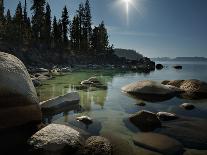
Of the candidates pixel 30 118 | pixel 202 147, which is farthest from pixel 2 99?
pixel 202 147

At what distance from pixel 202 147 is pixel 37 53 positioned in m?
60.2

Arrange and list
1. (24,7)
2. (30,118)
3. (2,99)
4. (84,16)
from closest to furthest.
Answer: (2,99), (30,118), (24,7), (84,16)

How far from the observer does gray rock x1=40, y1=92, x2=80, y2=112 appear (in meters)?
13.3

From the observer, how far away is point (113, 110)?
14.4m

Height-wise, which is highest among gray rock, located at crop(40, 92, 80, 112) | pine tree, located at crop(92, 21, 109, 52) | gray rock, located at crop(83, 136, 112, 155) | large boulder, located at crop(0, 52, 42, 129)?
pine tree, located at crop(92, 21, 109, 52)

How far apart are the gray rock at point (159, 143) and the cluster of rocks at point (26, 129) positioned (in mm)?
1426

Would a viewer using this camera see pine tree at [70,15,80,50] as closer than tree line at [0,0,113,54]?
No

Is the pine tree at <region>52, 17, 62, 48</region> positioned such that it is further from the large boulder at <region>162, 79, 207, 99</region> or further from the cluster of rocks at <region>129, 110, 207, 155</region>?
the cluster of rocks at <region>129, 110, 207, 155</region>

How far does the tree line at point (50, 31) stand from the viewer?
2487 inches

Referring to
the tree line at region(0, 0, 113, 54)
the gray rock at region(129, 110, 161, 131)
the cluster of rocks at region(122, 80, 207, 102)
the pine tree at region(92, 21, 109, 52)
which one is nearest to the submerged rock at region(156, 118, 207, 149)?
the gray rock at region(129, 110, 161, 131)

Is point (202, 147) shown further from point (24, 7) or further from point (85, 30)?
point (85, 30)

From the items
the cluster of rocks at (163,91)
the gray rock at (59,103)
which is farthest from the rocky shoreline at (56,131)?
the cluster of rocks at (163,91)

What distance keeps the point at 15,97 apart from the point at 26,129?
1280 mm

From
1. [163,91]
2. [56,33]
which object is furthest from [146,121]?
[56,33]
